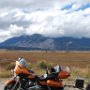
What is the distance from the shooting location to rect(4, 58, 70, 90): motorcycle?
49.0 ft

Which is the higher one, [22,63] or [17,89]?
[22,63]

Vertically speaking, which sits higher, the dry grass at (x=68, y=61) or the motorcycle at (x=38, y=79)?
the motorcycle at (x=38, y=79)

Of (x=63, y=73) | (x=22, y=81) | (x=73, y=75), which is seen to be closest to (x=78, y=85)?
(x=63, y=73)

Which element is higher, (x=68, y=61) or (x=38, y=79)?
(x=38, y=79)

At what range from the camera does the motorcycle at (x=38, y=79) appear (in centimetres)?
1495

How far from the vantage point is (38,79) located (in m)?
15.2

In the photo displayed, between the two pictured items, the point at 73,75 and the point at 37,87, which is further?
the point at 73,75

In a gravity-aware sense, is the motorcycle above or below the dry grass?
above

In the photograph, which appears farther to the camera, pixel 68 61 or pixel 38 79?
pixel 68 61

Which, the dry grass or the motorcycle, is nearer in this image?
the motorcycle

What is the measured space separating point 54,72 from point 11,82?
6.26ft

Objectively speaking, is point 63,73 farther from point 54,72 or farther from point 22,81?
point 22,81

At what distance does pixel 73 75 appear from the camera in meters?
25.6

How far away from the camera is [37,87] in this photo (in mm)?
15133
